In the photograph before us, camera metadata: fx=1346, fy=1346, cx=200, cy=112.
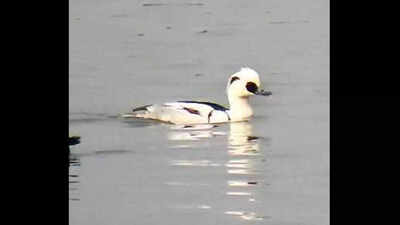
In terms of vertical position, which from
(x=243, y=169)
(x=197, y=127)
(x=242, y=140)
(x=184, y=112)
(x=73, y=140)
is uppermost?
(x=184, y=112)

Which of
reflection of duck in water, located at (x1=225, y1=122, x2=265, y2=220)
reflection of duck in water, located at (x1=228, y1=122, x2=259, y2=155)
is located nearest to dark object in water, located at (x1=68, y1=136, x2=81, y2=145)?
reflection of duck in water, located at (x1=225, y1=122, x2=265, y2=220)

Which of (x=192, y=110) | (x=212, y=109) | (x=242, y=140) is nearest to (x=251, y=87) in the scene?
(x=212, y=109)

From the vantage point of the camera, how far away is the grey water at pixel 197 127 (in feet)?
29.8

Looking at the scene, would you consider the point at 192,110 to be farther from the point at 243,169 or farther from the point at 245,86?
the point at 243,169

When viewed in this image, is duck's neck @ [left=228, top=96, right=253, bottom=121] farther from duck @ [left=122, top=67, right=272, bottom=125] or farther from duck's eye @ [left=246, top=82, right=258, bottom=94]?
duck's eye @ [left=246, top=82, right=258, bottom=94]

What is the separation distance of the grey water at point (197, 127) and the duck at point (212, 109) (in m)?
0.14

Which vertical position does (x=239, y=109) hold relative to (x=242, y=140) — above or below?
above

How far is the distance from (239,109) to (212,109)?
1.55 ft

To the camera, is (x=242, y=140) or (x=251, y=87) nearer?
(x=242, y=140)

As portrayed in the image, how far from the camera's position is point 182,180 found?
1003 cm

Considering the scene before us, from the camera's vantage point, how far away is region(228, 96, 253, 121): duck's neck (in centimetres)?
1395

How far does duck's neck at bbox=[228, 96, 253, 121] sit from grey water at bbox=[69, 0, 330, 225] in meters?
0.17

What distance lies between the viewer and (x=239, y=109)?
1403 centimetres
